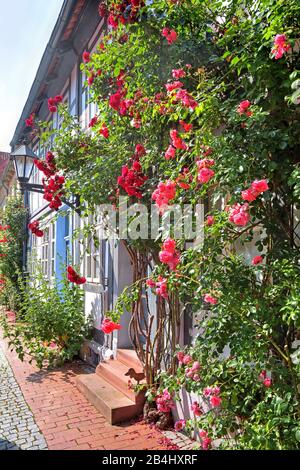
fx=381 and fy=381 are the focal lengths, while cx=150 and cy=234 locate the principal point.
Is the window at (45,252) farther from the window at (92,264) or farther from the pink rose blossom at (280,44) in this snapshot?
the pink rose blossom at (280,44)

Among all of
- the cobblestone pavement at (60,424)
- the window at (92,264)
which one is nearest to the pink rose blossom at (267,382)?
the cobblestone pavement at (60,424)

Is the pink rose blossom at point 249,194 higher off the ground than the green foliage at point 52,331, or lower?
higher

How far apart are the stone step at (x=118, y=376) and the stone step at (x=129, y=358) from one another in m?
0.05

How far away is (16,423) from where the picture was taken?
13.0ft

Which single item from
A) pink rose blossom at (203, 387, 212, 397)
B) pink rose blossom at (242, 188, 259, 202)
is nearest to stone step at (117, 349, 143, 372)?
pink rose blossom at (203, 387, 212, 397)

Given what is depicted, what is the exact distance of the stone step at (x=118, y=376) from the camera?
413 cm

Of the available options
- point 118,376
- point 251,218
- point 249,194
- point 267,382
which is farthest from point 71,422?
point 249,194

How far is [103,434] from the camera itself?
11.9 ft

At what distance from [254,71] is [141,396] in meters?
3.30

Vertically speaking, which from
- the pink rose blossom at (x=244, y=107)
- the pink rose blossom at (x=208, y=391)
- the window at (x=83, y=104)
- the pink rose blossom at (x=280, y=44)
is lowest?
the pink rose blossom at (x=208, y=391)

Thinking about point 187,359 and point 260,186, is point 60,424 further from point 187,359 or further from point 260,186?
point 260,186

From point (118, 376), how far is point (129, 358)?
39 cm

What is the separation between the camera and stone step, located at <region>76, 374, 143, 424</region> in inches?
154
